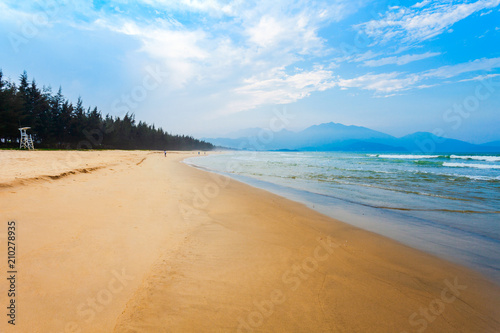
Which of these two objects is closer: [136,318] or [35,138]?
[136,318]

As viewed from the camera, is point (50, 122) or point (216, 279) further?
point (50, 122)

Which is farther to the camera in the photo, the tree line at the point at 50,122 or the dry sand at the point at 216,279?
the tree line at the point at 50,122

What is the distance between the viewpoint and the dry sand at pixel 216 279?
216cm

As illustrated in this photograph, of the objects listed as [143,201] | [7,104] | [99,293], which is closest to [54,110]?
[7,104]

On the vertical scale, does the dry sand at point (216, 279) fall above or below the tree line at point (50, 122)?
below

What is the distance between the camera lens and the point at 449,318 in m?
2.49

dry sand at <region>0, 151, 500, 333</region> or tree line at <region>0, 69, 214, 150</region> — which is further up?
tree line at <region>0, 69, 214, 150</region>

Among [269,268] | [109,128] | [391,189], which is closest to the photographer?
[269,268]

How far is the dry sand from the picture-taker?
2.16 meters

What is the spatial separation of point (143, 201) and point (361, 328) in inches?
253

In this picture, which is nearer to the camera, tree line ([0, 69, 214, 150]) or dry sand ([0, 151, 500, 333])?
dry sand ([0, 151, 500, 333])

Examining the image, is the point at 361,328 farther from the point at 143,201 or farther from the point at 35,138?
the point at 35,138

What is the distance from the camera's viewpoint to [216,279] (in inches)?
116

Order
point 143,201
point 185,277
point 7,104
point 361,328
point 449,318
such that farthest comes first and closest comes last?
point 7,104, point 143,201, point 185,277, point 449,318, point 361,328
